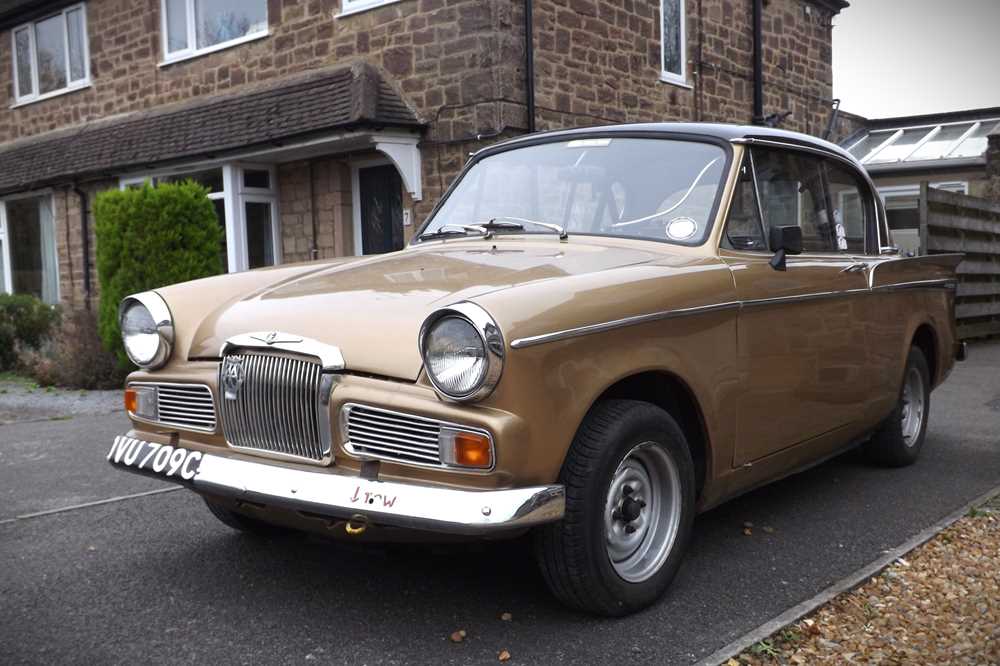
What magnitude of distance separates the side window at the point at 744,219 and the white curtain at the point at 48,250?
14893 mm

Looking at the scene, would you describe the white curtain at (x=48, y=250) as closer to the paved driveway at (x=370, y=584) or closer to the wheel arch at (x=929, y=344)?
the paved driveway at (x=370, y=584)

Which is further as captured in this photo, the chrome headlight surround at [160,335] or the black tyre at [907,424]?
the black tyre at [907,424]

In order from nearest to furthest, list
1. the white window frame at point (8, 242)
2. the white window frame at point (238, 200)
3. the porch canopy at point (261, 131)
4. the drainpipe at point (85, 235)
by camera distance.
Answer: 1. the porch canopy at point (261, 131)
2. the white window frame at point (238, 200)
3. the drainpipe at point (85, 235)
4. the white window frame at point (8, 242)

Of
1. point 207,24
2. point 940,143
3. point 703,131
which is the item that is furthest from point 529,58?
point 940,143

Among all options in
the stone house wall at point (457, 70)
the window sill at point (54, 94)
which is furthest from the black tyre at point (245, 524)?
the window sill at point (54, 94)

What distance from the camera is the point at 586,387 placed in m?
2.94

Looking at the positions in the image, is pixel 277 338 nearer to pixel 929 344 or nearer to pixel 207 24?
pixel 929 344

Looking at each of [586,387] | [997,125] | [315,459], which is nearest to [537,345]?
[586,387]

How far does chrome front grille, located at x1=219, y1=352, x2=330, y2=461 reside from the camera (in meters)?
3.01

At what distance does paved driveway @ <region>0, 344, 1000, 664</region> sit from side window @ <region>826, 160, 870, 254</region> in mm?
1271

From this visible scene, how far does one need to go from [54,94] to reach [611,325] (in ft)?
52.0

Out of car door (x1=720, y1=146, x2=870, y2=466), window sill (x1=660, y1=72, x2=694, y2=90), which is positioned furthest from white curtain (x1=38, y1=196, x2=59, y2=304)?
car door (x1=720, y1=146, x2=870, y2=466)

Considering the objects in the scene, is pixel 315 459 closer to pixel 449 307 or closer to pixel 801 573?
pixel 449 307

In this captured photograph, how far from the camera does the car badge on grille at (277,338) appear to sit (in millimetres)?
3102
